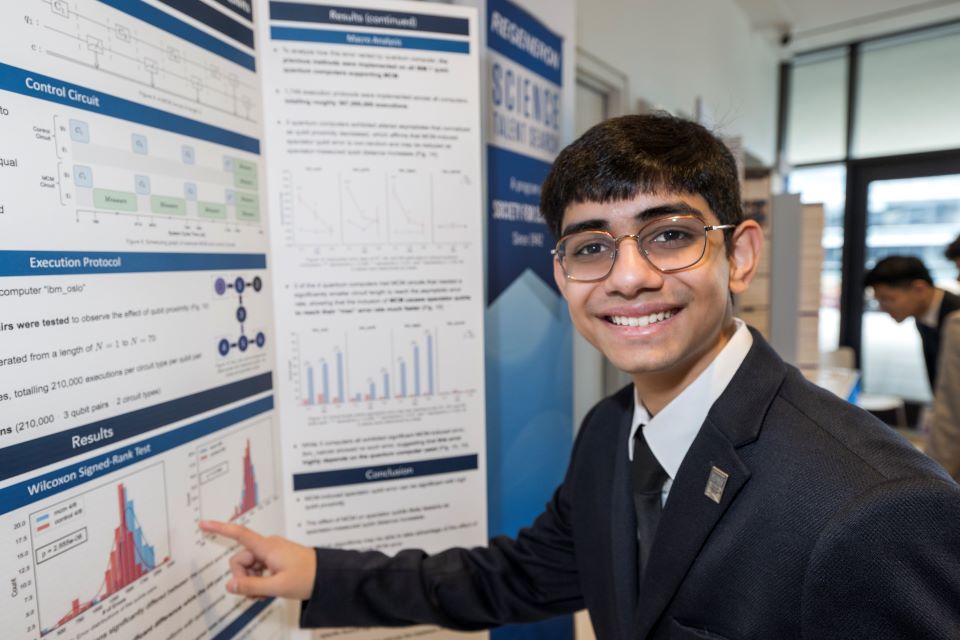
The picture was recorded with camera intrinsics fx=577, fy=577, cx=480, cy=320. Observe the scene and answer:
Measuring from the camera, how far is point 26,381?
845mm

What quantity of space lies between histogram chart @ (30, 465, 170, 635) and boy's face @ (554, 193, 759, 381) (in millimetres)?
887

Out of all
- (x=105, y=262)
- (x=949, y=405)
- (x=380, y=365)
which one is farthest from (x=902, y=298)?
(x=105, y=262)

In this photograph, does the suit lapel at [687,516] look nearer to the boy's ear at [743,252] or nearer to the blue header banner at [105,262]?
the boy's ear at [743,252]

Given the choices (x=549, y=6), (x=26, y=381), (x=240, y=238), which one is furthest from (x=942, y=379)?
(x=26, y=381)

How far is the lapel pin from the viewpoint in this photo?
0.88m

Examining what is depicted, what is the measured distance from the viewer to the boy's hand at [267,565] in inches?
47.3

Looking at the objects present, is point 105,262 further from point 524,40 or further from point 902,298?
point 902,298

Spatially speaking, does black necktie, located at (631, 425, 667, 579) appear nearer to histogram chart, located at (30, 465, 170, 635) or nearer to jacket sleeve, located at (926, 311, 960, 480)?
histogram chart, located at (30, 465, 170, 635)

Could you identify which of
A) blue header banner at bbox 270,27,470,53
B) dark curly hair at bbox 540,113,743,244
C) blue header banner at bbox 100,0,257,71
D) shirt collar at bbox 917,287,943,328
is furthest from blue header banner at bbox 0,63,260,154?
shirt collar at bbox 917,287,943,328

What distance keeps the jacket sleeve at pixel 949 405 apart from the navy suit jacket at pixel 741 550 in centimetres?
218

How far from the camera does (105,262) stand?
0.97 metres

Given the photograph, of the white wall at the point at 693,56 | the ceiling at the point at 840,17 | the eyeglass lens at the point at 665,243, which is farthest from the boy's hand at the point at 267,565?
the ceiling at the point at 840,17

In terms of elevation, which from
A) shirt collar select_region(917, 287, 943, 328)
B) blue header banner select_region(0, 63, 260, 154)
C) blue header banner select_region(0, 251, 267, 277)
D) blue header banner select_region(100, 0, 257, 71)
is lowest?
shirt collar select_region(917, 287, 943, 328)

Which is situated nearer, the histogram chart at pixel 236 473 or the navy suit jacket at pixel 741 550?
the navy suit jacket at pixel 741 550
